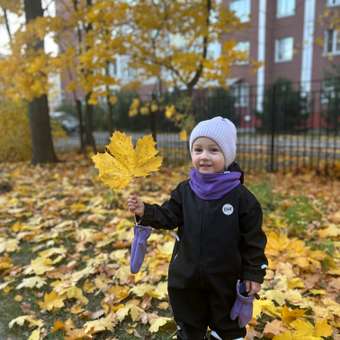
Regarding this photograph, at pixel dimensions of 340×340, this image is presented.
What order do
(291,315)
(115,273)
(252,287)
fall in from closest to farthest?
(252,287)
(291,315)
(115,273)

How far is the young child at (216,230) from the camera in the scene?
167cm

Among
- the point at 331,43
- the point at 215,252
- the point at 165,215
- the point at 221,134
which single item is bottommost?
the point at 215,252

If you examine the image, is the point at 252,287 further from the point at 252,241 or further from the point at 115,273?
the point at 115,273

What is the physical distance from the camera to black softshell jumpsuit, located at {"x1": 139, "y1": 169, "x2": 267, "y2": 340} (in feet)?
5.47

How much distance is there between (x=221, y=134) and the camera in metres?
1.66

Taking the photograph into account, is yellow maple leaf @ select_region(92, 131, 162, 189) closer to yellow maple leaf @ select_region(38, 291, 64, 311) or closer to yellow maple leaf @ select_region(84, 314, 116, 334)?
yellow maple leaf @ select_region(84, 314, 116, 334)

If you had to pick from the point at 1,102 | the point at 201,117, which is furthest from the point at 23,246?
the point at 1,102

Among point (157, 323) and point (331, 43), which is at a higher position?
point (331, 43)

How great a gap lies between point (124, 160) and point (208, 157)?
1.25 feet

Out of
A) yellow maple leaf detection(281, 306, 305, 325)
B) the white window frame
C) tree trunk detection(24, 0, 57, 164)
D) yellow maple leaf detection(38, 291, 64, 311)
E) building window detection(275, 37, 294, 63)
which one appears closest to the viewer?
yellow maple leaf detection(281, 306, 305, 325)

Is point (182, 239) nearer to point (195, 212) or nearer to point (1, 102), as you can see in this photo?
point (195, 212)

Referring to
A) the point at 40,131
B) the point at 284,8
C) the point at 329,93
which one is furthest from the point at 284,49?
the point at 40,131

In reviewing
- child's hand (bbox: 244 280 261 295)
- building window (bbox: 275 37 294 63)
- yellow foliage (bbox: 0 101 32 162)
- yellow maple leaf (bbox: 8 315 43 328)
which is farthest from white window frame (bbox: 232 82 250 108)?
building window (bbox: 275 37 294 63)

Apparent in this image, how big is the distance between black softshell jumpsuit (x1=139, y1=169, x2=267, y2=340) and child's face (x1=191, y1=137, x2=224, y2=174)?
0.13m
